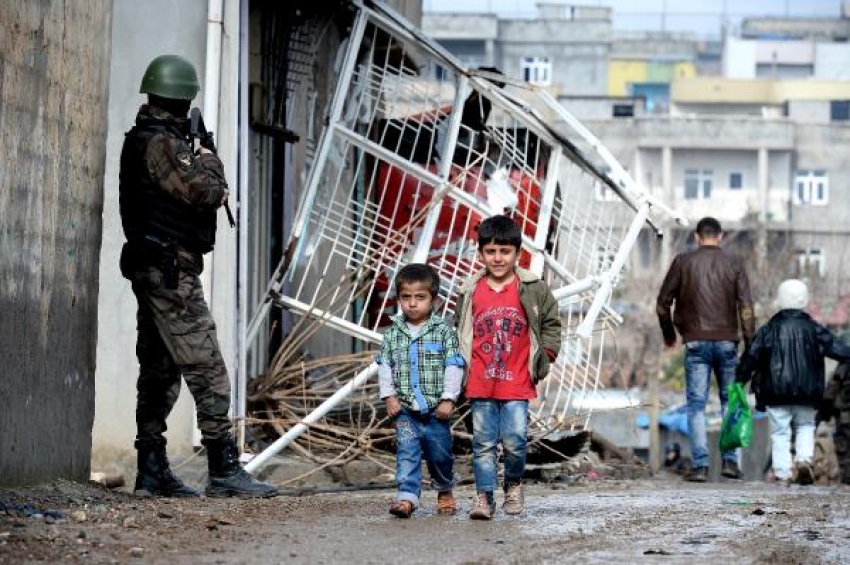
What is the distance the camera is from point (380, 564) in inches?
253

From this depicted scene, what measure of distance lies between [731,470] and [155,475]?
18.5 ft

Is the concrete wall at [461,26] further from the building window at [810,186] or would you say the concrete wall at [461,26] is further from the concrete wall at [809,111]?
the building window at [810,186]

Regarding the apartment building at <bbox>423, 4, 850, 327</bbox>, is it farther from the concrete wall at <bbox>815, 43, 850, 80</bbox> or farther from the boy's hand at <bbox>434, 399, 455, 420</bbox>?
the boy's hand at <bbox>434, 399, 455, 420</bbox>

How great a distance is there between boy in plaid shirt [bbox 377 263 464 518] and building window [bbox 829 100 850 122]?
7688cm

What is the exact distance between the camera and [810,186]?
76.1m

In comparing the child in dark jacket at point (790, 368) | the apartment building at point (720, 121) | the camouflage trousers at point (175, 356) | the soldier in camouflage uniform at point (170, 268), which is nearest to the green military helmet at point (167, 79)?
the soldier in camouflage uniform at point (170, 268)

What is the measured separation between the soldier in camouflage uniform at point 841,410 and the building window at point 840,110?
69540 millimetres

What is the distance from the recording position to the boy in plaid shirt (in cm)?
843

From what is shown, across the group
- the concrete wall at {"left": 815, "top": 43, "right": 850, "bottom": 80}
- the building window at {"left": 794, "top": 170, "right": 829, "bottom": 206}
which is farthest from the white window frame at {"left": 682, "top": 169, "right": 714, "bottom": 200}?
the concrete wall at {"left": 815, "top": 43, "right": 850, "bottom": 80}

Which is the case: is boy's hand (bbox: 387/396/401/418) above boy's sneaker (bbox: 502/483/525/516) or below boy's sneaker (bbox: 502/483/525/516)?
above

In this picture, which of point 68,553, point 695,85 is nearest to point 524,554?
point 68,553

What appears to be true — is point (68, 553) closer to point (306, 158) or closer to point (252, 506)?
point (252, 506)

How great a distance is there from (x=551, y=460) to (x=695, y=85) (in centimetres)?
7755

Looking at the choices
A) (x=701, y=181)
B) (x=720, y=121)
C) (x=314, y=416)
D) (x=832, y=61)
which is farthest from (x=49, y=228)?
(x=832, y=61)
